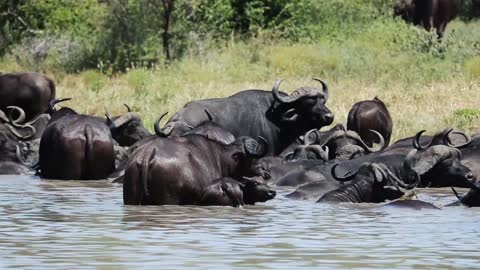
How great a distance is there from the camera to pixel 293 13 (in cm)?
3566

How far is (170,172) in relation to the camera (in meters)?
13.8

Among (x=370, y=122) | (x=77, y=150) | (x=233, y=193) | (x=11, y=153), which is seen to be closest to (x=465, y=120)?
(x=370, y=122)

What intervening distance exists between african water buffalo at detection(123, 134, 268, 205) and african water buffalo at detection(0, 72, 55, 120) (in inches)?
437

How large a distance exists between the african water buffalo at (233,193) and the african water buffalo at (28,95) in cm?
1126

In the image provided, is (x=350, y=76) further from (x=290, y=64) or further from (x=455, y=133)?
(x=455, y=133)

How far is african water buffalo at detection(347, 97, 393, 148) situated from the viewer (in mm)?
21125

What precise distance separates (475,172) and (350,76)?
11589 millimetres

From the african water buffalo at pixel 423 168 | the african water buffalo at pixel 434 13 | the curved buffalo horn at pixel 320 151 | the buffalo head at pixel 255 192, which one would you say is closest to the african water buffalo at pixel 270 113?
the curved buffalo horn at pixel 320 151

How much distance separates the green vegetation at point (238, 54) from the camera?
2594 centimetres

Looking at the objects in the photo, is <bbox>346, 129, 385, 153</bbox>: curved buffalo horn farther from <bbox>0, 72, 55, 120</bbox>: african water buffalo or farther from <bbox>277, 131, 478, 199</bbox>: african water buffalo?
<bbox>0, 72, 55, 120</bbox>: african water buffalo

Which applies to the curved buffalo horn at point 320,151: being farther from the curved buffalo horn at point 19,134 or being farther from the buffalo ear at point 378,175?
the curved buffalo horn at point 19,134

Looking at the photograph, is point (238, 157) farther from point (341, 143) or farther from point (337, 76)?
point (337, 76)

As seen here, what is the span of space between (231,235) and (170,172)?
2202 millimetres

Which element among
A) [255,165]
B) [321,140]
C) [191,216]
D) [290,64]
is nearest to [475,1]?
[290,64]
